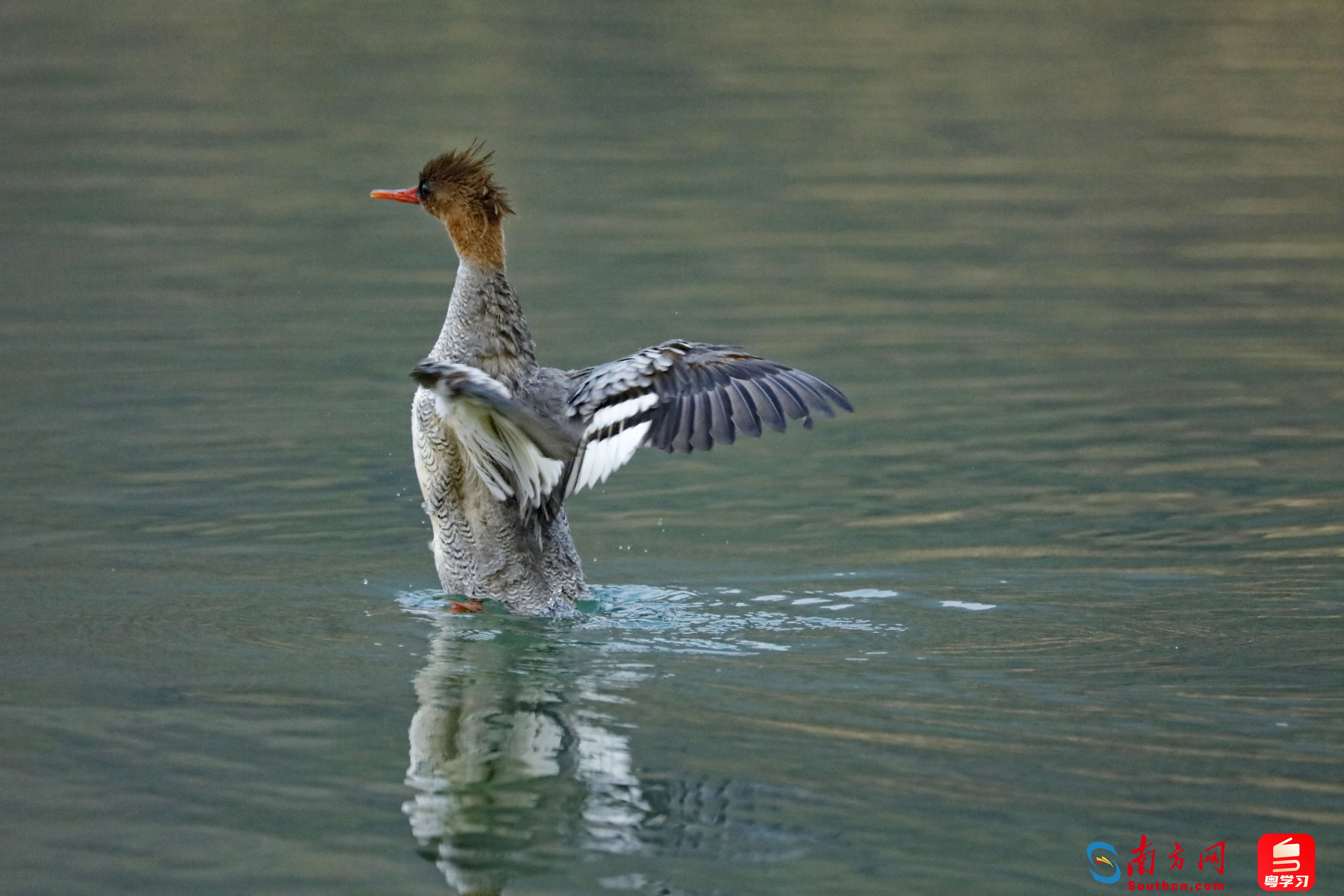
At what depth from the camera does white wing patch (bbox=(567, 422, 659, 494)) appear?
738 centimetres

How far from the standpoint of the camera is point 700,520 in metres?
9.82

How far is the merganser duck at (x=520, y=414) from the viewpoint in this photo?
733cm

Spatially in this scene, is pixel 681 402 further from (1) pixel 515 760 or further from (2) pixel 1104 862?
(2) pixel 1104 862

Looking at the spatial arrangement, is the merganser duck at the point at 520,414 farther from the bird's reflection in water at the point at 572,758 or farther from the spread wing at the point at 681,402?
the bird's reflection in water at the point at 572,758

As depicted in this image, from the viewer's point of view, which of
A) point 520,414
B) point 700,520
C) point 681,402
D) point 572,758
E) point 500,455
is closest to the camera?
point 572,758

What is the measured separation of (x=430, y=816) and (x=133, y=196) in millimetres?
13235

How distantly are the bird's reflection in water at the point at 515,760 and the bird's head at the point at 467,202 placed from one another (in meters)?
1.66

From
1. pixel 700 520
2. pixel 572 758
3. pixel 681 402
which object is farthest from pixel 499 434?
pixel 700 520

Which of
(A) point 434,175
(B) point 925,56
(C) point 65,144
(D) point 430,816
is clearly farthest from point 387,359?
(B) point 925,56

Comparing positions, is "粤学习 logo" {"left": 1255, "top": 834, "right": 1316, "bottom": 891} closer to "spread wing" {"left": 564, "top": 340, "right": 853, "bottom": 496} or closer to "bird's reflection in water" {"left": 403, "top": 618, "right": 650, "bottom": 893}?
"bird's reflection in water" {"left": 403, "top": 618, "right": 650, "bottom": 893}

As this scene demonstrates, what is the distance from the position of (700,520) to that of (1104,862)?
14.7 feet

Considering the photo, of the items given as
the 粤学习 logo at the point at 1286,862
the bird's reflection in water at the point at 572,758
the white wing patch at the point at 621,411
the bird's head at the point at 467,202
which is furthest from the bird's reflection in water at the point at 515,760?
the 粤学习 logo at the point at 1286,862

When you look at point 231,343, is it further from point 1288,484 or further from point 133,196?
point 1288,484

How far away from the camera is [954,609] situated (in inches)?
321
